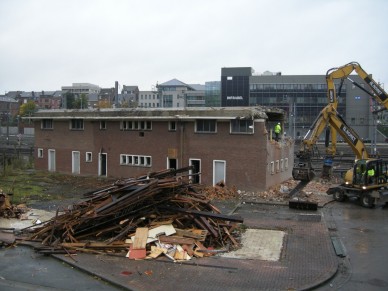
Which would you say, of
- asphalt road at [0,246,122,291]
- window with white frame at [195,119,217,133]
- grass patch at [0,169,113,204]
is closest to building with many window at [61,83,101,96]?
grass patch at [0,169,113,204]

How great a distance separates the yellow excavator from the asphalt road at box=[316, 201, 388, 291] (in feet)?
2.49

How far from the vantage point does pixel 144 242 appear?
43.6 ft

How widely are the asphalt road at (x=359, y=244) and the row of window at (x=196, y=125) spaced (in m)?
6.90

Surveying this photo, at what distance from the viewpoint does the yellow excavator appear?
22578mm

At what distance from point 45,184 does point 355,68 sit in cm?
2232

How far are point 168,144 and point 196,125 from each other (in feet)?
8.63

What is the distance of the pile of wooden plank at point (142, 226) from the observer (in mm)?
13422

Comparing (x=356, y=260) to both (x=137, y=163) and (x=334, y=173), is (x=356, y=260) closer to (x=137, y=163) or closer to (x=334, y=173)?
(x=137, y=163)

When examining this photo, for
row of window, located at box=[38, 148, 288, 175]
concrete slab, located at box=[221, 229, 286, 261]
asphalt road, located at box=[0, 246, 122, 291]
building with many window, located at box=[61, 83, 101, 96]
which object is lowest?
asphalt road, located at box=[0, 246, 122, 291]

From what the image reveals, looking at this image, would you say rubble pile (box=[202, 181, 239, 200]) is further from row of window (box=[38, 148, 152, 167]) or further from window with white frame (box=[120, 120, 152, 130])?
window with white frame (box=[120, 120, 152, 130])

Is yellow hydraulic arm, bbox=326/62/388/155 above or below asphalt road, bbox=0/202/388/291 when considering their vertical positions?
above

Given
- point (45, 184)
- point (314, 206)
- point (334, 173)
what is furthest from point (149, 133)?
point (334, 173)

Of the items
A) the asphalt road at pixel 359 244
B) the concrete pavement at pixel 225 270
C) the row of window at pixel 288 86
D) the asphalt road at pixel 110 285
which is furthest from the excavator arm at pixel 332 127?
the row of window at pixel 288 86

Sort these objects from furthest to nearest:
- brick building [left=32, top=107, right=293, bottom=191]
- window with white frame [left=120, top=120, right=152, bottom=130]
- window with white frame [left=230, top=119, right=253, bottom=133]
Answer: window with white frame [left=120, top=120, right=152, bottom=130], brick building [left=32, top=107, right=293, bottom=191], window with white frame [left=230, top=119, right=253, bottom=133]
